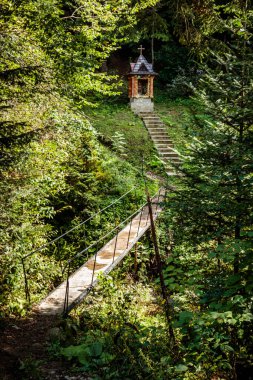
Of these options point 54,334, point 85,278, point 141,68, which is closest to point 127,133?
point 141,68

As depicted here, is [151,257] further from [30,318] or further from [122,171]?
[30,318]

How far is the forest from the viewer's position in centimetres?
488

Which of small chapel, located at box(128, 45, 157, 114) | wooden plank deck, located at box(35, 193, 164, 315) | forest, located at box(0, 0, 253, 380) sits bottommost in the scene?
wooden plank deck, located at box(35, 193, 164, 315)

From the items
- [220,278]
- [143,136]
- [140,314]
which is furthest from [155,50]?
[220,278]

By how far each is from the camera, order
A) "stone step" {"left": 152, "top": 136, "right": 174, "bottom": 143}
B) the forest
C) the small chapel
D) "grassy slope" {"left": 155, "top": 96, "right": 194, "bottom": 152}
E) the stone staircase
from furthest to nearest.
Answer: the small chapel → "grassy slope" {"left": 155, "top": 96, "right": 194, "bottom": 152} → "stone step" {"left": 152, "top": 136, "right": 174, "bottom": 143} → the stone staircase → the forest

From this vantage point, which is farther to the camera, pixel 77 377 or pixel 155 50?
pixel 155 50

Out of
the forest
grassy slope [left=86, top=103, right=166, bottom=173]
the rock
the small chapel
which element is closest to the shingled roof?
the small chapel

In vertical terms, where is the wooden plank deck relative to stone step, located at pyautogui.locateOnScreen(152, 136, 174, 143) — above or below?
below

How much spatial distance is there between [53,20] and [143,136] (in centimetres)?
1199

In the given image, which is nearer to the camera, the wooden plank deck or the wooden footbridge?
the wooden footbridge

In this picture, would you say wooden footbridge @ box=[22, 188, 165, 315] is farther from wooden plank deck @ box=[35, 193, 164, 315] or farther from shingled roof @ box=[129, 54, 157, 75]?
shingled roof @ box=[129, 54, 157, 75]

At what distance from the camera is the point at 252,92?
568 centimetres

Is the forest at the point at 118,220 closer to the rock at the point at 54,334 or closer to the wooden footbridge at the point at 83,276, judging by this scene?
the rock at the point at 54,334

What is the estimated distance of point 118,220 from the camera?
1281cm
